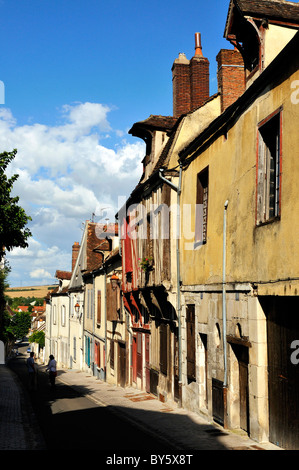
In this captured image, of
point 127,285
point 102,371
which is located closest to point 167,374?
point 127,285

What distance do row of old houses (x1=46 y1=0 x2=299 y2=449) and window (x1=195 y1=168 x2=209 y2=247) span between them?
0.04m

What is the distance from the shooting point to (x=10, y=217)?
11898 millimetres

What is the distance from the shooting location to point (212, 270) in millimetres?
11250

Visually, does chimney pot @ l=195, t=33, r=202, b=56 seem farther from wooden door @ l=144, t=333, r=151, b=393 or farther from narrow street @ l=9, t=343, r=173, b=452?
narrow street @ l=9, t=343, r=173, b=452

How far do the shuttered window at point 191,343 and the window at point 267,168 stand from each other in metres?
4.68

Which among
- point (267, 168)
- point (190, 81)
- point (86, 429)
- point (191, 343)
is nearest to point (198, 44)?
point (190, 81)

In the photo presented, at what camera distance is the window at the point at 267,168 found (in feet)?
28.1

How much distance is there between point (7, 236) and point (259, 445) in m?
7.37

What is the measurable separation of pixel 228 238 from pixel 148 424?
4.83 metres

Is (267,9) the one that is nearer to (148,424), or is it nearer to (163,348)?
(148,424)

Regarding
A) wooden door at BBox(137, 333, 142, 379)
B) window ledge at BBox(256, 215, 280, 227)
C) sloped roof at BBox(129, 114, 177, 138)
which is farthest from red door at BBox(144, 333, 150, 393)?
window ledge at BBox(256, 215, 280, 227)

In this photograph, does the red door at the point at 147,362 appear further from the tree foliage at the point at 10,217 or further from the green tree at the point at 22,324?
the green tree at the point at 22,324

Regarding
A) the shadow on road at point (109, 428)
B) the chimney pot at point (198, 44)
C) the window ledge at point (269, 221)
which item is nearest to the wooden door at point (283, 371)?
the shadow on road at point (109, 428)
